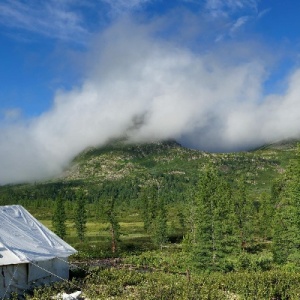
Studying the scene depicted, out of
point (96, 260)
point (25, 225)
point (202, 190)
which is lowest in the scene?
point (96, 260)

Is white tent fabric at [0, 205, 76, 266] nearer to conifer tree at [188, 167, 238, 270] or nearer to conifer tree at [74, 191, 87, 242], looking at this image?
conifer tree at [188, 167, 238, 270]

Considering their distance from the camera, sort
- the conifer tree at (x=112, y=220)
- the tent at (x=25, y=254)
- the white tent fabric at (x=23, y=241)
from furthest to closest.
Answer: the conifer tree at (x=112, y=220) < the white tent fabric at (x=23, y=241) < the tent at (x=25, y=254)

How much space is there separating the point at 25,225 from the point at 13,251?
24.0 feet

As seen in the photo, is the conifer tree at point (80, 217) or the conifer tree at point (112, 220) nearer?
the conifer tree at point (112, 220)

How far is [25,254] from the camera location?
29141 millimetres

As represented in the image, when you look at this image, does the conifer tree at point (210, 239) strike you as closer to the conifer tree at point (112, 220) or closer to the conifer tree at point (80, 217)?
the conifer tree at point (112, 220)

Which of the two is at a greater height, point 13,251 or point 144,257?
point 13,251

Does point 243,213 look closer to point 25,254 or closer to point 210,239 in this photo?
point 210,239

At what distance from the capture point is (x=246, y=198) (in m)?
86.6

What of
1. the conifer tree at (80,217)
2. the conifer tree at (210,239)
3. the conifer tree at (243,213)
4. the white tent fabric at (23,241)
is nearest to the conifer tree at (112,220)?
the conifer tree at (80,217)

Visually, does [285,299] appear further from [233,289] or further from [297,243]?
[297,243]

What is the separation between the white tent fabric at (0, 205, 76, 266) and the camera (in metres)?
28.5

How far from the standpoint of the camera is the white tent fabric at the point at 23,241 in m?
28.5

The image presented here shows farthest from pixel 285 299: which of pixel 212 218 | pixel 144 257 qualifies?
pixel 144 257
